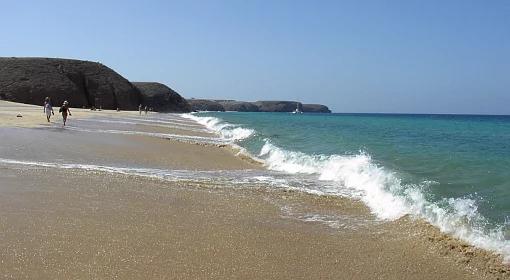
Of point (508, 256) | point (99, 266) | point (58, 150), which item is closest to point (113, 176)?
point (58, 150)

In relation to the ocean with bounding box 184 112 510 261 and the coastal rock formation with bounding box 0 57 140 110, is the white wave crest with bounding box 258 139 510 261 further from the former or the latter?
the coastal rock formation with bounding box 0 57 140 110

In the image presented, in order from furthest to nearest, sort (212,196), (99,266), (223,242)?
(212,196)
(223,242)
(99,266)

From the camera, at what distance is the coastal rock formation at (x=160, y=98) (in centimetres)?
14312

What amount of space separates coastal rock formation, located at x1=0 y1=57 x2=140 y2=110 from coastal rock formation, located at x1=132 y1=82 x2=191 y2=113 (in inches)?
395

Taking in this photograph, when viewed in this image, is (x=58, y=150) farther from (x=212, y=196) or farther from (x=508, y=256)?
(x=508, y=256)

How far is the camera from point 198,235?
653 centimetres

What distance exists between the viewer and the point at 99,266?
501cm

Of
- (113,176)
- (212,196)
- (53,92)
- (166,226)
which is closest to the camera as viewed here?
(166,226)

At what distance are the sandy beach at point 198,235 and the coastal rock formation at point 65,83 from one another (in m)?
94.9

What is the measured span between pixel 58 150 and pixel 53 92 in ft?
308

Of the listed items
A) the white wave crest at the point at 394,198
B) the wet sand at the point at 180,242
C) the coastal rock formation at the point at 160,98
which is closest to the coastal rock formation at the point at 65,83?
the coastal rock formation at the point at 160,98

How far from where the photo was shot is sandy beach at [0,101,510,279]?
5.21 metres

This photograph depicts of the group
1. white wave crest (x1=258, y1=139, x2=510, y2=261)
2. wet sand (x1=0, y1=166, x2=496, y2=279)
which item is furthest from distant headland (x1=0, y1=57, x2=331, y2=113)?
wet sand (x1=0, y1=166, x2=496, y2=279)

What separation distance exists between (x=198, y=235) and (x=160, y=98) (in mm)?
145504
